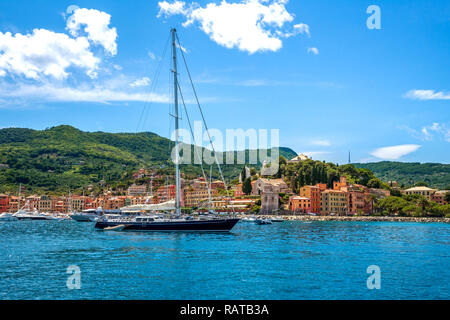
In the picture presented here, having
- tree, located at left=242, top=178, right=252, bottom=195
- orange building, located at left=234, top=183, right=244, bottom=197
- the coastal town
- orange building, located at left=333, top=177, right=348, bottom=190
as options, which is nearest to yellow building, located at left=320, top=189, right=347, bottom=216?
the coastal town

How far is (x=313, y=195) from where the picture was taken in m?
125

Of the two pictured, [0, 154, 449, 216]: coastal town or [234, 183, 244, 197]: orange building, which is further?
[234, 183, 244, 197]: orange building

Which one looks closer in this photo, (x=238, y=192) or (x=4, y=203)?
(x=238, y=192)

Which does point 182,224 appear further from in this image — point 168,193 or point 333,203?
point 333,203

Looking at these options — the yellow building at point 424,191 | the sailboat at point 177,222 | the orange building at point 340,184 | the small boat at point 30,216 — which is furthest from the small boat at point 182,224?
the yellow building at point 424,191

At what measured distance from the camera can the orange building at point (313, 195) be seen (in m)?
124

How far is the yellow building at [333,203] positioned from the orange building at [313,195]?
155 cm

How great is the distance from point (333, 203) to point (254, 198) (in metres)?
26.4

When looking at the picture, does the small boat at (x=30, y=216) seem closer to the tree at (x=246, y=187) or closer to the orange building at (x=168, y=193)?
the orange building at (x=168, y=193)

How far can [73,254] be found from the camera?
1209 inches

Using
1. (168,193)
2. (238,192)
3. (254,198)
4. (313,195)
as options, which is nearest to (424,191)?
(313,195)

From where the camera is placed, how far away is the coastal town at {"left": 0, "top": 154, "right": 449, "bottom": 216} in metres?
124

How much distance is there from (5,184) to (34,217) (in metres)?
58.0

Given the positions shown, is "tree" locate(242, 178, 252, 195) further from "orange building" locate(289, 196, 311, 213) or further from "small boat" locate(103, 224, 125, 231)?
"small boat" locate(103, 224, 125, 231)
